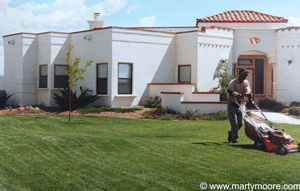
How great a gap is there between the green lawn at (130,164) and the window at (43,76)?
39.8ft

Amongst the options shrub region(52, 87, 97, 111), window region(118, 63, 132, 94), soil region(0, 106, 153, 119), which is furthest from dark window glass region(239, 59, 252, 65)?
shrub region(52, 87, 97, 111)

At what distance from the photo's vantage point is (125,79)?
21703 mm

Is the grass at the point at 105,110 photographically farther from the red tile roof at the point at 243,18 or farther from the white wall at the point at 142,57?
the red tile roof at the point at 243,18

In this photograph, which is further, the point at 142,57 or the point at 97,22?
the point at 97,22

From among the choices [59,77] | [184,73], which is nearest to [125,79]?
[184,73]

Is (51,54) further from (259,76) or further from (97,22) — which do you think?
(259,76)

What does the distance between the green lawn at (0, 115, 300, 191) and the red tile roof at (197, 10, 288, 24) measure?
1452cm

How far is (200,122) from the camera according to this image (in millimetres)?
17047

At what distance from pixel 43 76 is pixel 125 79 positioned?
597cm

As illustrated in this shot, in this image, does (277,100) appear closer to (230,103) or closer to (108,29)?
(108,29)

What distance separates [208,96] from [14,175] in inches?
544

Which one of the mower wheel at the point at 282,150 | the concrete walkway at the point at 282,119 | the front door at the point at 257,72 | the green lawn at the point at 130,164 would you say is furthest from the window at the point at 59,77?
the mower wheel at the point at 282,150

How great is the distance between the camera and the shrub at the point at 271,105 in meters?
22.1

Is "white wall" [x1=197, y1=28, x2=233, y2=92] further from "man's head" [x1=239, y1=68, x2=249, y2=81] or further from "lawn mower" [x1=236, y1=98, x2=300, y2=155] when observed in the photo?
"lawn mower" [x1=236, y1=98, x2=300, y2=155]
